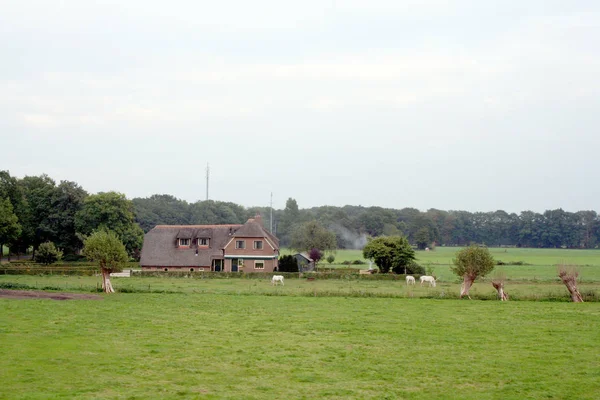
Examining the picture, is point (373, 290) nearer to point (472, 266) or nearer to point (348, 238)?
point (472, 266)

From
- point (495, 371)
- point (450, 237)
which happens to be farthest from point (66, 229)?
point (450, 237)

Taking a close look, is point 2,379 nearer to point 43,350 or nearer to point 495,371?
point 43,350

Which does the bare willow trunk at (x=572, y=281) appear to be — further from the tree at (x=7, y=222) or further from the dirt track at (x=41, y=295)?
the tree at (x=7, y=222)

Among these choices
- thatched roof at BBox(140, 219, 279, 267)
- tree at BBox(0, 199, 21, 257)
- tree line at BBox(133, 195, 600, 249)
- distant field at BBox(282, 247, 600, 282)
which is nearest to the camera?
distant field at BBox(282, 247, 600, 282)

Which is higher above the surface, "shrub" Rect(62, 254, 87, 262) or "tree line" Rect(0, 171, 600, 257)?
"tree line" Rect(0, 171, 600, 257)

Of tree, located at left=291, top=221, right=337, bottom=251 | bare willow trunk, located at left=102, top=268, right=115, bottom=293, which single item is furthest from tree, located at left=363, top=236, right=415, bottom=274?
bare willow trunk, located at left=102, top=268, right=115, bottom=293

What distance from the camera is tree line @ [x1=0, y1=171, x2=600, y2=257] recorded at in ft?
254

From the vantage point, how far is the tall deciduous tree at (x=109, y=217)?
76.4 metres

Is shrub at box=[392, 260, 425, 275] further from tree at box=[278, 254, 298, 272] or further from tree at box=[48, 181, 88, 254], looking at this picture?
tree at box=[48, 181, 88, 254]

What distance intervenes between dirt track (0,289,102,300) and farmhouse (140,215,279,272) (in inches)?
1087

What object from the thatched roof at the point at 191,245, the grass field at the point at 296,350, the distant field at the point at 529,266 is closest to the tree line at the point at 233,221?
the distant field at the point at 529,266

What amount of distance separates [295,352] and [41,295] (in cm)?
2315

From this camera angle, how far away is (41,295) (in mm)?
36562

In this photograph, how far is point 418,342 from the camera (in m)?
21.9
